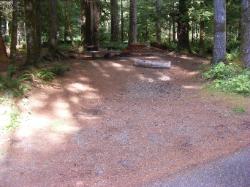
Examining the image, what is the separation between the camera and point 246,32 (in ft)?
47.1

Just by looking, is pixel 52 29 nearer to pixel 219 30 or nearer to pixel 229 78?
pixel 219 30

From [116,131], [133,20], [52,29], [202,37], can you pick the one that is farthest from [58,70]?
[202,37]

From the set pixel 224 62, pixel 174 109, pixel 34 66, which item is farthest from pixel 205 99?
pixel 34 66

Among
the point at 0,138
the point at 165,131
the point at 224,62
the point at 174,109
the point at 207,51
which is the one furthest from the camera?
the point at 207,51

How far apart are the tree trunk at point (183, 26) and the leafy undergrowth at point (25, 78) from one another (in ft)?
32.9

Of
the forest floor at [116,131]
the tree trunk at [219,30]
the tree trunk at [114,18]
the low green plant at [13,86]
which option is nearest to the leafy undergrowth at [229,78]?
the forest floor at [116,131]

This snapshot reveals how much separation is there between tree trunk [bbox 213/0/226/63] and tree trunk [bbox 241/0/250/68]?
715mm

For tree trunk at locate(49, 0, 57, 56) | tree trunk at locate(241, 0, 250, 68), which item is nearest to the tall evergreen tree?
tree trunk at locate(49, 0, 57, 56)

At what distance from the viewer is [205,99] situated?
1144 cm

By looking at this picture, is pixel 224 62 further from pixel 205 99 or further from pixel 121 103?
pixel 121 103

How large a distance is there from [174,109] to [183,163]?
3356mm

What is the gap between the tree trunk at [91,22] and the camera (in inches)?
824

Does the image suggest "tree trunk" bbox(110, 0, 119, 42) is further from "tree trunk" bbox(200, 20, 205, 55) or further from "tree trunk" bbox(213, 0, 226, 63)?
"tree trunk" bbox(213, 0, 226, 63)

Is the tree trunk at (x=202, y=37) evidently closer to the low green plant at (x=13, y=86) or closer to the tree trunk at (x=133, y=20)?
the tree trunk at (x=133, y=20)
